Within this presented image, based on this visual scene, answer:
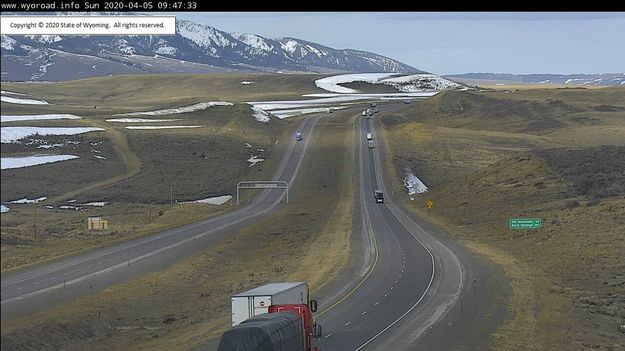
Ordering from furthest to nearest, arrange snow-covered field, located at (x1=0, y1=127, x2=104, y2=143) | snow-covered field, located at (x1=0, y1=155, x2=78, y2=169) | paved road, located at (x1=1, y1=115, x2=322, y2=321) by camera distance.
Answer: snow-covered field, located at (x1=0, y1=127, x2=104, y2=143), snow-covered field, located at (x1=0, y1=155, x2=78, y2=169), paved road, located at (x1=1, y1=115, x2=322, y2=321)

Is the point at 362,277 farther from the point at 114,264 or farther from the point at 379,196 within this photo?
the point at 379,196

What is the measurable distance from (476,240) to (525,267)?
15.5 meters

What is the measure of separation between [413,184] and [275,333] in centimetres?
9436

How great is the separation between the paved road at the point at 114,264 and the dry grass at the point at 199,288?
3.26 feet

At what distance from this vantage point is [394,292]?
162 ft

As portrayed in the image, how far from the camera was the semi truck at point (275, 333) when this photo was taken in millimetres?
19219

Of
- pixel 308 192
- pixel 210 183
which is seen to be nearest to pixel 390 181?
pixel 308 192

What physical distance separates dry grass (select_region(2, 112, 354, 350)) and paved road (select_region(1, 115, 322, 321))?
39.2 inches

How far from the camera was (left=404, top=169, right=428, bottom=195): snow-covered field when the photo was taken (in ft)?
363

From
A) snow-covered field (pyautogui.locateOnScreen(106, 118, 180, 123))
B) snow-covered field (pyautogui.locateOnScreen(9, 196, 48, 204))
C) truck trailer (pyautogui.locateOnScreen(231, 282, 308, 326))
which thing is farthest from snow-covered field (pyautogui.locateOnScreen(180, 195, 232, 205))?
truck trailer (pyautogui.locateOnScreen(231, 282, 308, 326))

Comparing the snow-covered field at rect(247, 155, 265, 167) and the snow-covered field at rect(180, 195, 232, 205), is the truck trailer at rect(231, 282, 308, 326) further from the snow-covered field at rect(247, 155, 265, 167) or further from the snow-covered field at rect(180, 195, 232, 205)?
the snow-covered field at rect(247, 155, 265, 167)

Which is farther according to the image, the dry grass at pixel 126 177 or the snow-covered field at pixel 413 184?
the snow-covered field at pixel 413 184

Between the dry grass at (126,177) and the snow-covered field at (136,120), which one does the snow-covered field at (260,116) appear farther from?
the snow-covered field at (136,120)

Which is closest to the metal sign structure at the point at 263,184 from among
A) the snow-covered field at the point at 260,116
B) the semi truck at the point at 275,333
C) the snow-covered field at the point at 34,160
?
the snow-covered field at the point at 34,160
